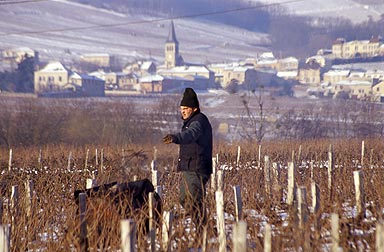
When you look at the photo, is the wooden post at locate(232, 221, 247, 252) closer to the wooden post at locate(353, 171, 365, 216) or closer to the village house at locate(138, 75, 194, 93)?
the wooden post at locate(353, 171, 365, 216)

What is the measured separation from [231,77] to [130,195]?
80.1 metres

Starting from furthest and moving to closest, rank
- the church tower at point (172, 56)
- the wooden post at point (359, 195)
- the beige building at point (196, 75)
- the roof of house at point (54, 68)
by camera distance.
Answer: the church tower at point (172, 56), the beige building at point (196, 75), the roof of house at point (54, 68), the wooden post at point (359, 195)

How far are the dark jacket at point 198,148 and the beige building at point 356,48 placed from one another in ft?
312

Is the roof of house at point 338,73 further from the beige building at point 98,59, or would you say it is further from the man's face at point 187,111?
the man's face at point 187,111

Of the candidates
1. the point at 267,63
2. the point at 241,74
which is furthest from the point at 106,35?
the point at 241,74

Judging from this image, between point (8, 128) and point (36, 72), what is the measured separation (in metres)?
42.1

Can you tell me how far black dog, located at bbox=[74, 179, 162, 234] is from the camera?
19.3 ft

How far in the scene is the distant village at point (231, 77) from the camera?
70625 mm

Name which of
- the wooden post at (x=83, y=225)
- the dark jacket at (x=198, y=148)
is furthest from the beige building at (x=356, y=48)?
the wooden post at (x=83, y=225)

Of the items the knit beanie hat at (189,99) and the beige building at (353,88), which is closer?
the knit beanie hat at (189,99)

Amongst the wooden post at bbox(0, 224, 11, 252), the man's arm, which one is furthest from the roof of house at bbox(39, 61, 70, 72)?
the wooden post at bbox(0, 224, 11, 252)

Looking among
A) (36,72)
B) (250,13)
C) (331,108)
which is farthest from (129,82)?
(250,13)

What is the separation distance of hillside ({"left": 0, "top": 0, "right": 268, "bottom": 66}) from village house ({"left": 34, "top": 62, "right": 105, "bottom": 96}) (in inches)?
1093

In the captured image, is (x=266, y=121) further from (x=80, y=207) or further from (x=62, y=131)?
(x=80, y=207)
